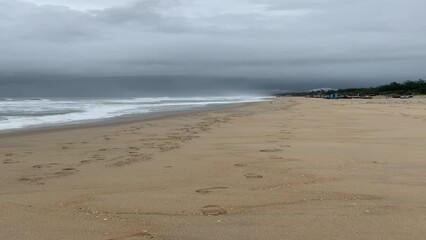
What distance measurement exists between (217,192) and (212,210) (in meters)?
0.76

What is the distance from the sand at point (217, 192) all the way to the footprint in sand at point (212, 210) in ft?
0.07

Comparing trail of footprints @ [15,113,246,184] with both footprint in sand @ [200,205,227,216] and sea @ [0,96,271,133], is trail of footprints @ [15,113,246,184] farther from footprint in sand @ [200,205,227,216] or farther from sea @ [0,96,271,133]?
sea @ [0,96,271,133]

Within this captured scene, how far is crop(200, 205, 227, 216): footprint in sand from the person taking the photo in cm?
448

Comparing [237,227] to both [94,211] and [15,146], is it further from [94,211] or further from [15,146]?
[15,146]

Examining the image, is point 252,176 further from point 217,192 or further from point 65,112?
point 65,112

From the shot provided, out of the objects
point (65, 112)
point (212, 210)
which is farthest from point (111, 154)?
point (65, 112)

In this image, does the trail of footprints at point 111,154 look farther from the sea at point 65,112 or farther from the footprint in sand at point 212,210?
the sea at point 65,112

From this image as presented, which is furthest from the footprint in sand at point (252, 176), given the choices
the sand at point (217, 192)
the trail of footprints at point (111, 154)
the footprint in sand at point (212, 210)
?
the trail of footprints at point (111, 154)

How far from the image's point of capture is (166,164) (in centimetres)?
738

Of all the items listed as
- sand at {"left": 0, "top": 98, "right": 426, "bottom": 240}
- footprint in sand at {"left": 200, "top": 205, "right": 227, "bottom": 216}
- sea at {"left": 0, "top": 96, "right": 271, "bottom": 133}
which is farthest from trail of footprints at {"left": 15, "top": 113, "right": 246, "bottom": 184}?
sea at {"left": 0, "top": 96, "right": 271, "bottom": 133}

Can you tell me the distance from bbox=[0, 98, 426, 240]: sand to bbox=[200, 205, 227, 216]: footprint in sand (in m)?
0.02

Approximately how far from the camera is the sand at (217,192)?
3955mm

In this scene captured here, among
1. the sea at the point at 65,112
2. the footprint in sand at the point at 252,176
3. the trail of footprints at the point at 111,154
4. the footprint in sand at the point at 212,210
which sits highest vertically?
the sea at the point at 65,112

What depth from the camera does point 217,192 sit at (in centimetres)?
534
